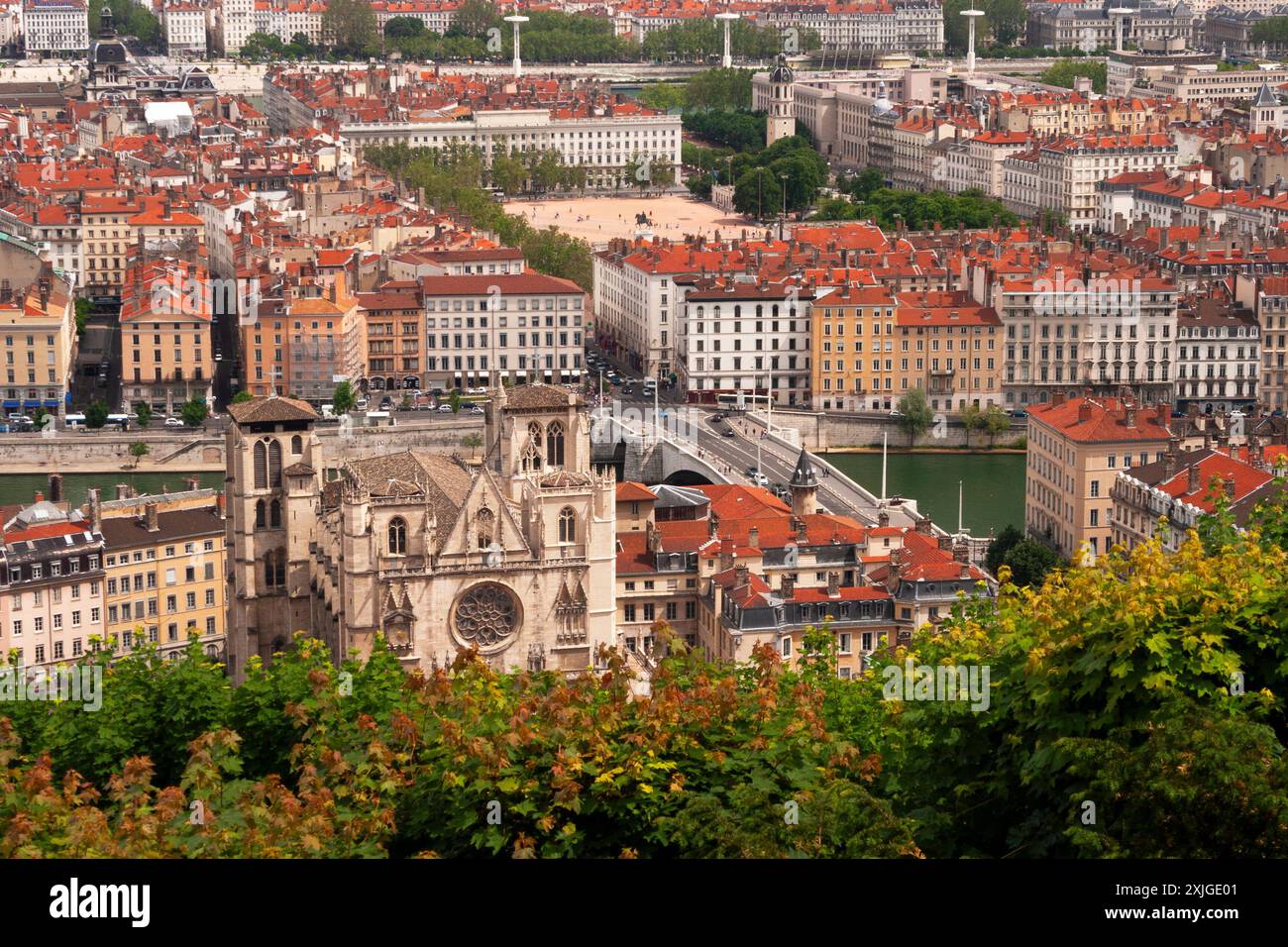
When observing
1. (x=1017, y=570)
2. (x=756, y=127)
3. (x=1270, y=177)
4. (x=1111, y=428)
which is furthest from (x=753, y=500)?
(x=756, y=127)

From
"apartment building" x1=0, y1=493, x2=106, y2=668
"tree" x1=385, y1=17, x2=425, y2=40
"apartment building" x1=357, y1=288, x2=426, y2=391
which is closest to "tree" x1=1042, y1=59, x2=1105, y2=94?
Result: "tree" x1=385, y1=17, x2=425, y2=40

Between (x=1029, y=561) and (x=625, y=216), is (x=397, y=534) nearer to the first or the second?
(x=1029, y=561)

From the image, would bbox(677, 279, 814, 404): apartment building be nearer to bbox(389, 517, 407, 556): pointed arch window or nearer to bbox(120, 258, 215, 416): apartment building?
bbox(120, 258, 215, 416): apartment building

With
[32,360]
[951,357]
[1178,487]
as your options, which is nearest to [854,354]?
[951,357]

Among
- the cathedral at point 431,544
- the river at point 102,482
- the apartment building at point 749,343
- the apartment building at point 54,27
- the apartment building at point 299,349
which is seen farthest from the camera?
the apartment building at point 54,27

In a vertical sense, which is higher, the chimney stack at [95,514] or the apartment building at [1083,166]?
the apartment building at [1083,166]

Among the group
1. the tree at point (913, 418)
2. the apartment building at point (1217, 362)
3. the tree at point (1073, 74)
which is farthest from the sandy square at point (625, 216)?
the tree at point (1073, 74)

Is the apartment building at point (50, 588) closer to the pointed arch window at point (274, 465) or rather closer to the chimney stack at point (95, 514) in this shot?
the chimney stack at point (95, 514)
